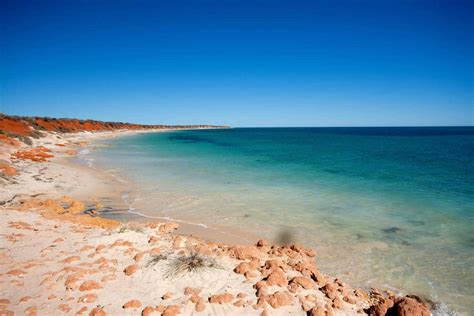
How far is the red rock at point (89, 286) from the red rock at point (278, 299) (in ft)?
11.0

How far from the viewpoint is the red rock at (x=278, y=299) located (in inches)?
203

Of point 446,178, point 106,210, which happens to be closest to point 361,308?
point 106,210

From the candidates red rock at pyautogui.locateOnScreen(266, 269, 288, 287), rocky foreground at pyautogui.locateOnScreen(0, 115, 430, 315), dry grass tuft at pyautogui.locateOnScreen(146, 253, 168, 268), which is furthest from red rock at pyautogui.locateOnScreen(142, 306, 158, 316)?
red rock at pyautogui.locateOnScreen(266, 269, 288, 287)

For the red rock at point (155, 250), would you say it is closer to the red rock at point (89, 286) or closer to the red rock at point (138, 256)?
the red rock at point (138, 256)

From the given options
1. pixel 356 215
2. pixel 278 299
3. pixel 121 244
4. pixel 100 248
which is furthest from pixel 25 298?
pixel 356 215

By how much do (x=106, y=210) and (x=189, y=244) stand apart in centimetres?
538

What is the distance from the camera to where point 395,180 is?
1908 cm

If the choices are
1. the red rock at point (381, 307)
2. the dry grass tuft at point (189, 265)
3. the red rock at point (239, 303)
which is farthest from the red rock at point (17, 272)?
the red rock at point (381, 307)

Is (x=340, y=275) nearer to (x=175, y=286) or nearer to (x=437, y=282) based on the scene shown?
(x=437, y=282)

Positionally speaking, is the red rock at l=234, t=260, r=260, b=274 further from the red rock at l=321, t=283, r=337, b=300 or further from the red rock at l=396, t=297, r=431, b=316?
the red rock at l=396, t=297, r=431, b=316

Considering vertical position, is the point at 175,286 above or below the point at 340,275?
above

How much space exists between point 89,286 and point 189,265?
1981mm

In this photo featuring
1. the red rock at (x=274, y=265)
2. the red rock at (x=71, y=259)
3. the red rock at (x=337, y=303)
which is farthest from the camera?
the red rock at (x=274, y=265)

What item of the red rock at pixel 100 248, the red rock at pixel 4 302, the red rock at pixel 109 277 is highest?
the red rock at pixel 100 248
